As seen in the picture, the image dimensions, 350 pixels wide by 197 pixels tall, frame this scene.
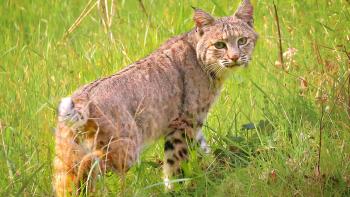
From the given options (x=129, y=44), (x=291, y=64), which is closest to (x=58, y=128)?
(x=291, y=64)

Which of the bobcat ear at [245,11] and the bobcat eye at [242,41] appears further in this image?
the bobcat ear at [245,11]

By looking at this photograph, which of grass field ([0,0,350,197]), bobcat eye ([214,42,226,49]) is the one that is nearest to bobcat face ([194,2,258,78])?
bobcat eye ([214,42,226,49])

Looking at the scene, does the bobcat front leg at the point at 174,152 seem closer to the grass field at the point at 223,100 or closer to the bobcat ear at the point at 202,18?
the grass field at the point at 223,100

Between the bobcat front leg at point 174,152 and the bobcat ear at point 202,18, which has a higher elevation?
the bobcat ear at point 202,18

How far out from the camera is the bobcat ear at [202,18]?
6.14 m

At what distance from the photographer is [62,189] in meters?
4.83

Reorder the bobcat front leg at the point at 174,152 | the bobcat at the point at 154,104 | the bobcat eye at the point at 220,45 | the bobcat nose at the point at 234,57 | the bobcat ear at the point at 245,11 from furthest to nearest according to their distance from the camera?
1. the bobcat ear at the point at 245,11
2. the bobcat eye at the point at 220,45
3. the bobcat nose at the point at 234,57
4. the bobcat front leg at the point at 174,152
5. the bobcat at the point at 154,104

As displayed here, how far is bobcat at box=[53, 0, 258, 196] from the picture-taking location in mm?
4801

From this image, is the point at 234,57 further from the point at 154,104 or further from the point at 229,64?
the point at 154,104

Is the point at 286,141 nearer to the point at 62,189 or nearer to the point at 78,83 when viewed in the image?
the point at 62,189

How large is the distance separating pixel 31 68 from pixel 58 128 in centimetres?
242

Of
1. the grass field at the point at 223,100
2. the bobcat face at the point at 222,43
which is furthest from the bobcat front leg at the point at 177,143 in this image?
the bobcat face at the point at 222,43

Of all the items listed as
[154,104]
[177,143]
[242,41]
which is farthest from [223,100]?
[154,104]

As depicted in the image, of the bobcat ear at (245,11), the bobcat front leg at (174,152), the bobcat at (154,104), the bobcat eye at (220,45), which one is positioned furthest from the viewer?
the bobcat ear at (245,11)
